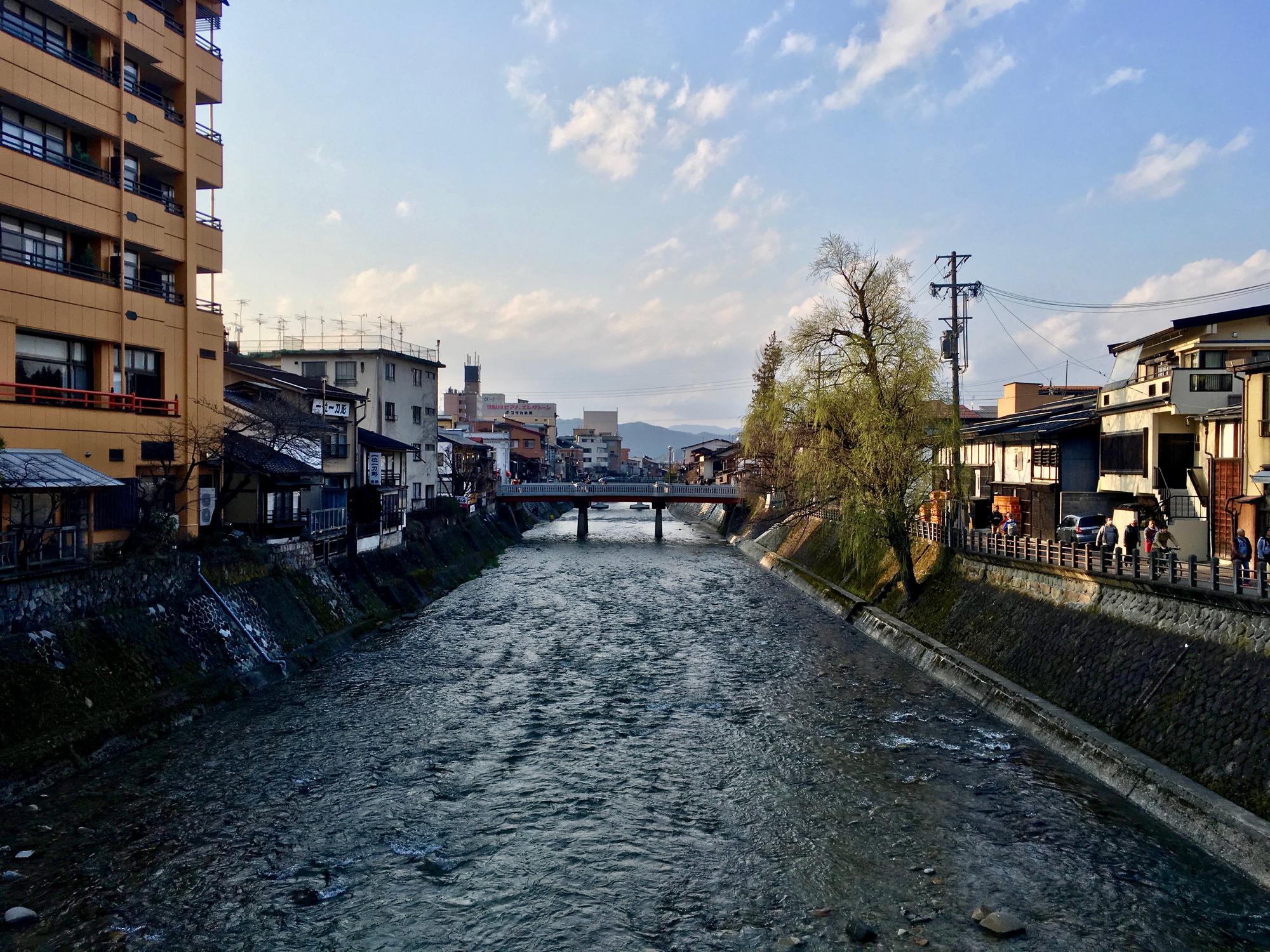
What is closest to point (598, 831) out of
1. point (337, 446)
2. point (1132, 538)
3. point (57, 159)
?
point (1132, 538)

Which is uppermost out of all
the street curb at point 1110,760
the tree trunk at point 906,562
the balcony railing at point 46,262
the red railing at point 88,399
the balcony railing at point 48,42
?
the balcony railing at point 48,42

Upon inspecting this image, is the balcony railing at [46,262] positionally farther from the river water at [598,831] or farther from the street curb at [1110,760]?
the street curb at [1110,760]

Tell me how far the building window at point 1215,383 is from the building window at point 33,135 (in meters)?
36.4

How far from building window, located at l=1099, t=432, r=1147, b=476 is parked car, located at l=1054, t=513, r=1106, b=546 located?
1.96 meters

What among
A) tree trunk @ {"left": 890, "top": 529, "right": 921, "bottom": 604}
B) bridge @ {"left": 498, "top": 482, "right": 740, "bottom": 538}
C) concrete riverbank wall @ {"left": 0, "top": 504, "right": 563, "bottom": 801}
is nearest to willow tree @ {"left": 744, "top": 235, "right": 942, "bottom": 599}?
tree trunk @ {"left": 890, "top": 529, "right": 921, "bottom": 604}

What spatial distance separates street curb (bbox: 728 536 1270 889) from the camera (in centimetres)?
1301

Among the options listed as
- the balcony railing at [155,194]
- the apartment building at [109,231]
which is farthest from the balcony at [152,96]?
the balcony railing at [155,194]

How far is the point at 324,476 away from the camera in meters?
43.1

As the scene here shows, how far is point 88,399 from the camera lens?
977 inches

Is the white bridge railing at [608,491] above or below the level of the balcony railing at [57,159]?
below

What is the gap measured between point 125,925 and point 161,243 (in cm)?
2370

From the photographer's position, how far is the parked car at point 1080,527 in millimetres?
31119

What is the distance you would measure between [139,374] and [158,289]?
10.8ft

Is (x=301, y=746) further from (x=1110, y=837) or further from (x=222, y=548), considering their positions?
(x=1110, y=837)
